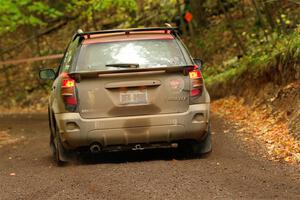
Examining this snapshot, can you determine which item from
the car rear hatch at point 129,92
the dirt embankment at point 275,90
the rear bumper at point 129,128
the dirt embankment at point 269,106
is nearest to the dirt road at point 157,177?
the rear bumper at point 129,128

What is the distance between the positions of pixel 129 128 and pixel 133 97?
415 mm

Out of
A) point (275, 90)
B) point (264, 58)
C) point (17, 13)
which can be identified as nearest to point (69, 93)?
point (275, 90)

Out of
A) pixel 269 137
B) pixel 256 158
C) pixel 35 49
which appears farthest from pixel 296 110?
pixel 35 49

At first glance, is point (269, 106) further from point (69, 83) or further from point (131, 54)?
point (69, 83)

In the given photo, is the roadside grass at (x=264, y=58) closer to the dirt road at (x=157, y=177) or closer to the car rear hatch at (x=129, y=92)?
the dirt road at (x=157, y=177)

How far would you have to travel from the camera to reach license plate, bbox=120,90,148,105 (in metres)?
8.27

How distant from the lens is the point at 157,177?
282 inches

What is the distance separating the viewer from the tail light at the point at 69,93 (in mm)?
8258

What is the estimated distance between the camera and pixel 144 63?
857 centimetres

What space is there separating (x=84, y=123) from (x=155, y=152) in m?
1.98

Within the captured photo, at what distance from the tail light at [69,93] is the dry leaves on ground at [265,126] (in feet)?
9.39

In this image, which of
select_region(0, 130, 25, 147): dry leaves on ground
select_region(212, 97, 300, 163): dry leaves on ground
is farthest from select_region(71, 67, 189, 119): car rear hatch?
select_region(0, 130, 25, 147): dry leaves on ground

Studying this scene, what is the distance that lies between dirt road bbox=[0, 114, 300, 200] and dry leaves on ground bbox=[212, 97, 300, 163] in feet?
1.30

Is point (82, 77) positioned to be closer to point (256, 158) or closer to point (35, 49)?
point (256, 158)
